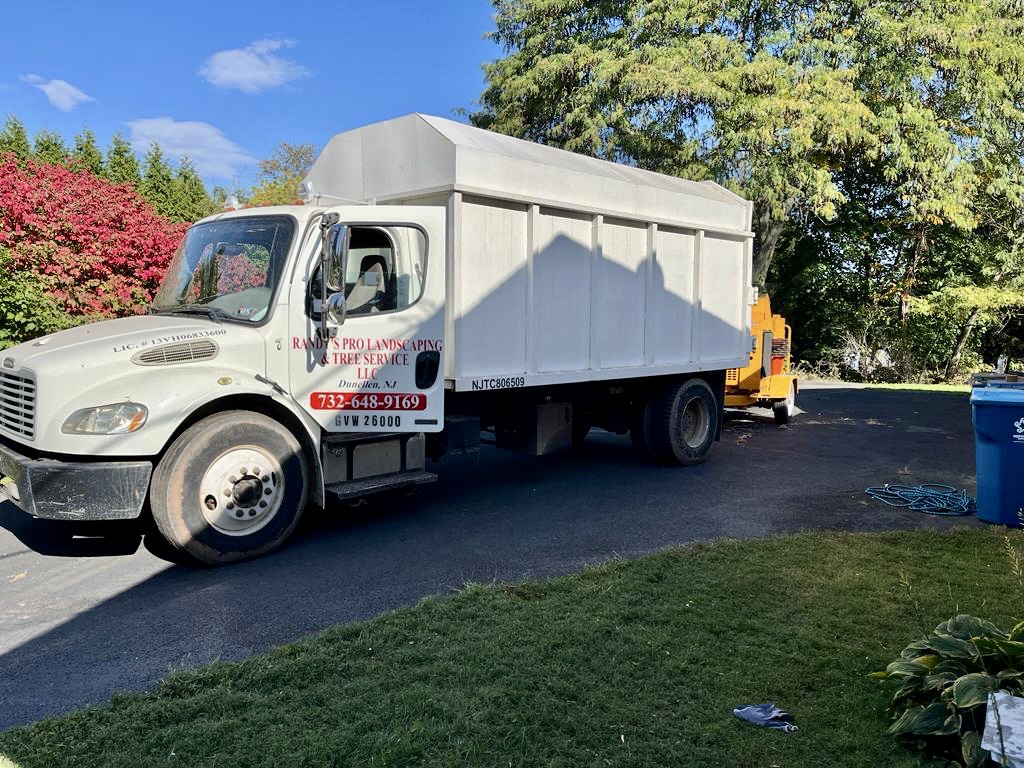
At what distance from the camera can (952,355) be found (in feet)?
69.7

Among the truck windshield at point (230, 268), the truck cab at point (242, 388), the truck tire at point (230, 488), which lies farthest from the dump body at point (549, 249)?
the truck tire at point (230, 488)

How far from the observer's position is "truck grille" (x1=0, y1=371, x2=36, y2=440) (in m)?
4.94

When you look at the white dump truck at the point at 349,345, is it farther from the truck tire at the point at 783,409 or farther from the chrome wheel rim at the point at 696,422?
the truck tire at the point at 783,409

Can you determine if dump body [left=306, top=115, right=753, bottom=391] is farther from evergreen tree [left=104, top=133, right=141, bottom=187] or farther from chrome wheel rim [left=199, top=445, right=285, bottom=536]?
evergreen tree [left=104, top=133, right=141, bottom=187]

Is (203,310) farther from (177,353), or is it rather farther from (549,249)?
(549,249)

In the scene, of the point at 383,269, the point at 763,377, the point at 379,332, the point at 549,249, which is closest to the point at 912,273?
the point at 763,377

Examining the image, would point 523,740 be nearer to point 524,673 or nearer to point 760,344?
point 524,673

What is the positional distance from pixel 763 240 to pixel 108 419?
55.0 feet

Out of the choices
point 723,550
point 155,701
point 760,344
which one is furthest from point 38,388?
point 760,344

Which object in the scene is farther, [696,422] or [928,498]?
[696,422]

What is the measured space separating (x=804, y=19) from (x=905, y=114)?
2969 millimetres

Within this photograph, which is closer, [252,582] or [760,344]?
[252,582]

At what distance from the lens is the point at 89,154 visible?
1700 cm

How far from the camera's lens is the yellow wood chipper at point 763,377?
37.8 feet
